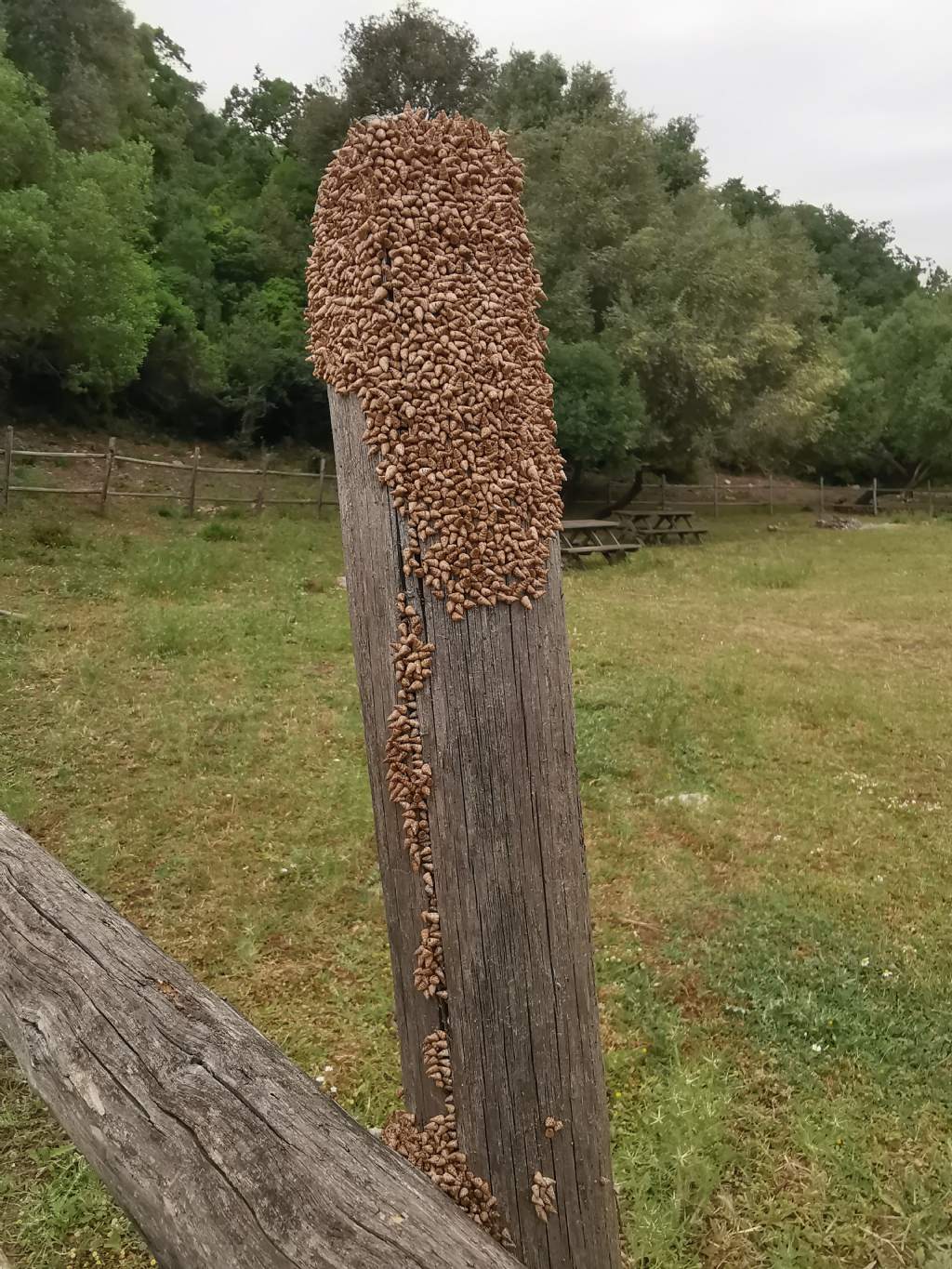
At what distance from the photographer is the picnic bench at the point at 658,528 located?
21141 millimetres

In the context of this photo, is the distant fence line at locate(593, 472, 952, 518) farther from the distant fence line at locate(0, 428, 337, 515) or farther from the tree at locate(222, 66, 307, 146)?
the tree at locate(222, 66, 307, 146)

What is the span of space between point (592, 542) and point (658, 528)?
10.3 feet

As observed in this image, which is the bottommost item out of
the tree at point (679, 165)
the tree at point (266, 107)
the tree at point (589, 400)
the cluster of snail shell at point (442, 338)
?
the cluster of snail shell at point (442, 338)

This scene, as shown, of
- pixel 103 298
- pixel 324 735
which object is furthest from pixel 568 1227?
pixel 103 298

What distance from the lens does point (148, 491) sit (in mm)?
18938

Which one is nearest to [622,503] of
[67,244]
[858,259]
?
[67,244]

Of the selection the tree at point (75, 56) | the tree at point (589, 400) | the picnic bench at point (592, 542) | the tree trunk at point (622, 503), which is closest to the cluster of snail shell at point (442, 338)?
the picnic bench at point (592, 542)

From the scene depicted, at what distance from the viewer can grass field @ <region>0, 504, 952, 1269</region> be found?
342cm

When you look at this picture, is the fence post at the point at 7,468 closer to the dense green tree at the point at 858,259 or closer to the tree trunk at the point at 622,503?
the tree trunk at the point at 622,503

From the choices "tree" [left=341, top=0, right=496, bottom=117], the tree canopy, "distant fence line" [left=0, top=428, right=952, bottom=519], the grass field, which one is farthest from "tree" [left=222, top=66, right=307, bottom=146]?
the grass field

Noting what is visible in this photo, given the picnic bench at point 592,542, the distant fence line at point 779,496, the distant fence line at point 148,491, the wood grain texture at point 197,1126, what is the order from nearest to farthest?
the wood grain texture at point 197,1126 < the distant fence line at point 148,491 < the picnic bench at point 592,542 < the distant fence line at point 779,496

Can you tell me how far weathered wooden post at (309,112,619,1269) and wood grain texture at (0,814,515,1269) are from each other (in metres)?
0.24

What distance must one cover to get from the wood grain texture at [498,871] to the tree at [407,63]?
27515 millimetres

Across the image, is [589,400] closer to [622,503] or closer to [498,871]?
[622,503]
